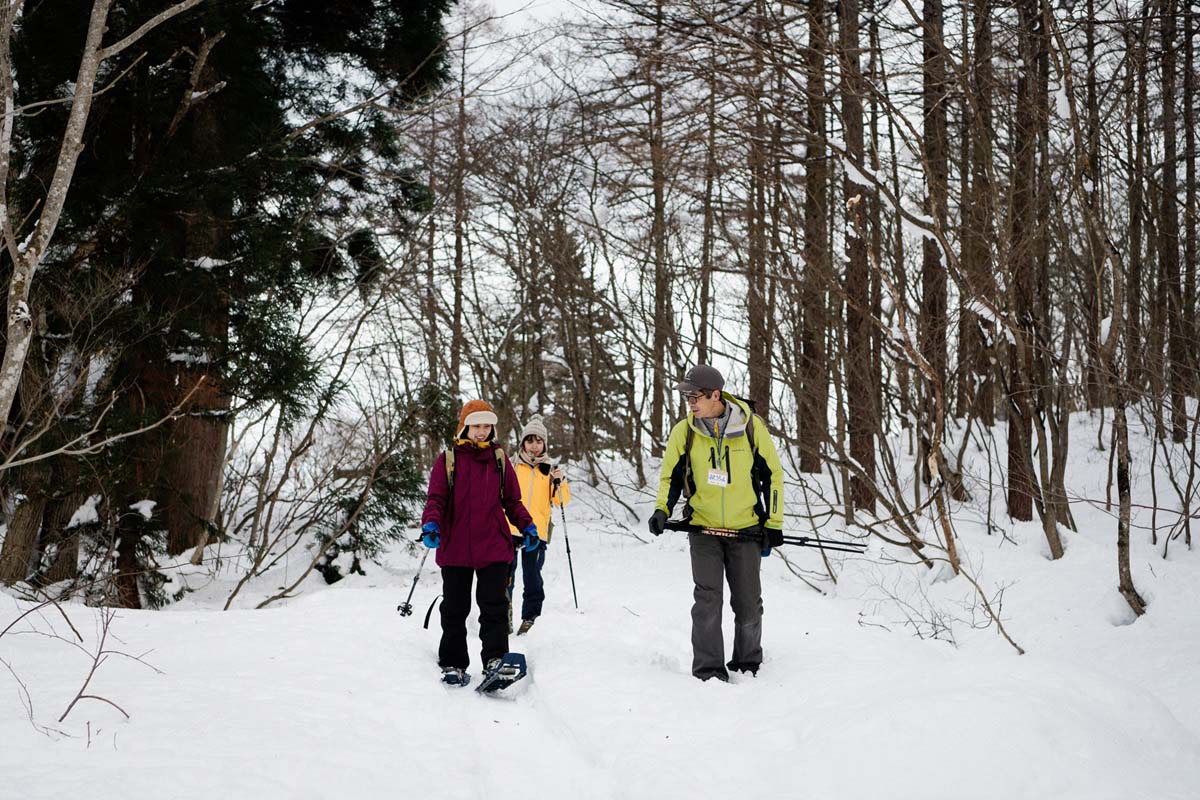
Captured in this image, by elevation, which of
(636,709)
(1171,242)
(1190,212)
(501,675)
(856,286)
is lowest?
(636,709)

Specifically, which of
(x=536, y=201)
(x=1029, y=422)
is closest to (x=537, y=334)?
(x=536, y=201)

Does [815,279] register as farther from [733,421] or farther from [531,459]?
[733,421]

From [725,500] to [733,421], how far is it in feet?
1.57

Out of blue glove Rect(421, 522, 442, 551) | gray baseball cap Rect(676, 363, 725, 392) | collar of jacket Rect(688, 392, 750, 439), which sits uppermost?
gray baseball cap Rect(676, 363, 725, 392)

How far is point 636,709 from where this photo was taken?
4.50 m

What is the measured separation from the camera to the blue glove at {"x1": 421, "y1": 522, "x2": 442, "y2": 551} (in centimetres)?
478

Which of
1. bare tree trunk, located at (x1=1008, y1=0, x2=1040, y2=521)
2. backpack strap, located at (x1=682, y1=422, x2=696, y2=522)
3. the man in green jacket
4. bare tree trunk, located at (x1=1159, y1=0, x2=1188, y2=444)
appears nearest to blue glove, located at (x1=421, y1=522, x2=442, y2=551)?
the man in green jacket

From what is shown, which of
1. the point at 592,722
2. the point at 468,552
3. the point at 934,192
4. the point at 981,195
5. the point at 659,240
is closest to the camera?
the point at 592,722

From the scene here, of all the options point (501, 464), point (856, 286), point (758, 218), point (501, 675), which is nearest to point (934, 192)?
point (758, 218)

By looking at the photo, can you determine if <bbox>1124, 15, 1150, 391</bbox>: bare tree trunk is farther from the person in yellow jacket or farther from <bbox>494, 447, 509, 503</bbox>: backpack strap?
<bbox>494, 447, 509, 503</bbox>: backpack strap

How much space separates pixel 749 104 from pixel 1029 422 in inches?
161

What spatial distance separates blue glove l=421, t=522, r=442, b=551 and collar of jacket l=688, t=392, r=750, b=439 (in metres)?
1.67

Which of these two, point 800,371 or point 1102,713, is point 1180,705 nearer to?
point 1102,713

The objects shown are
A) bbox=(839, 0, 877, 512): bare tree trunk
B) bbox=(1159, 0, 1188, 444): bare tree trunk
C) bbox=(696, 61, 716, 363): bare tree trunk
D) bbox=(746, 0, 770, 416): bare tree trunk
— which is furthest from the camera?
bbox=(1159, 0, 1188, 444): bare tree trunk
